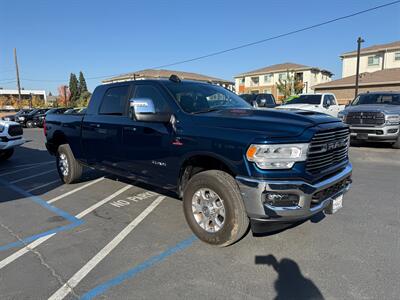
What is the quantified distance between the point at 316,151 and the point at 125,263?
7.60ft

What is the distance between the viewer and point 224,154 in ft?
10.7

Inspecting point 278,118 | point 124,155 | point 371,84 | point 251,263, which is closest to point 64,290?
point 251,263

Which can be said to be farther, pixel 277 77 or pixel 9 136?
pixel 277 77

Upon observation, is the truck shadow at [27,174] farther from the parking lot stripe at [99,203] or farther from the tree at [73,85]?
the tree at [73,85]

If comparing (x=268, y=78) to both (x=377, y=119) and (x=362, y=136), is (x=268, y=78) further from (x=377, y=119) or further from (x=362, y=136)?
(x=377, y=119)

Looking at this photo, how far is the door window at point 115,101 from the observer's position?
486 centimetres

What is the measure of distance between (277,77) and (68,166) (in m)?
51.9

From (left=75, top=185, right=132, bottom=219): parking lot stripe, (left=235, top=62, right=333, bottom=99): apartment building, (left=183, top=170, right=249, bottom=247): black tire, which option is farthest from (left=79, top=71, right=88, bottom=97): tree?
(left=183, top=170, right=249, bottom=247): black tire

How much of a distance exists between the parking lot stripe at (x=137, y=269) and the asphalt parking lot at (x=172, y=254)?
1 centimetres

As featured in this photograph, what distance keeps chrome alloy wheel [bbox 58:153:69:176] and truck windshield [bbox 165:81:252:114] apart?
10.7ft

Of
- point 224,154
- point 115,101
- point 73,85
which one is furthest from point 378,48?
point 73,85

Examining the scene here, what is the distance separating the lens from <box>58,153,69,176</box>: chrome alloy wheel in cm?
635

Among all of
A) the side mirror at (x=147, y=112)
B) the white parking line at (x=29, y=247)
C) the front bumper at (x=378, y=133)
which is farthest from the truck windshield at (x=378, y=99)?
the white parking line at (x=29, y=247)

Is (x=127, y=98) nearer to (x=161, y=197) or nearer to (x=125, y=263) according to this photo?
(x=161, y=197)
